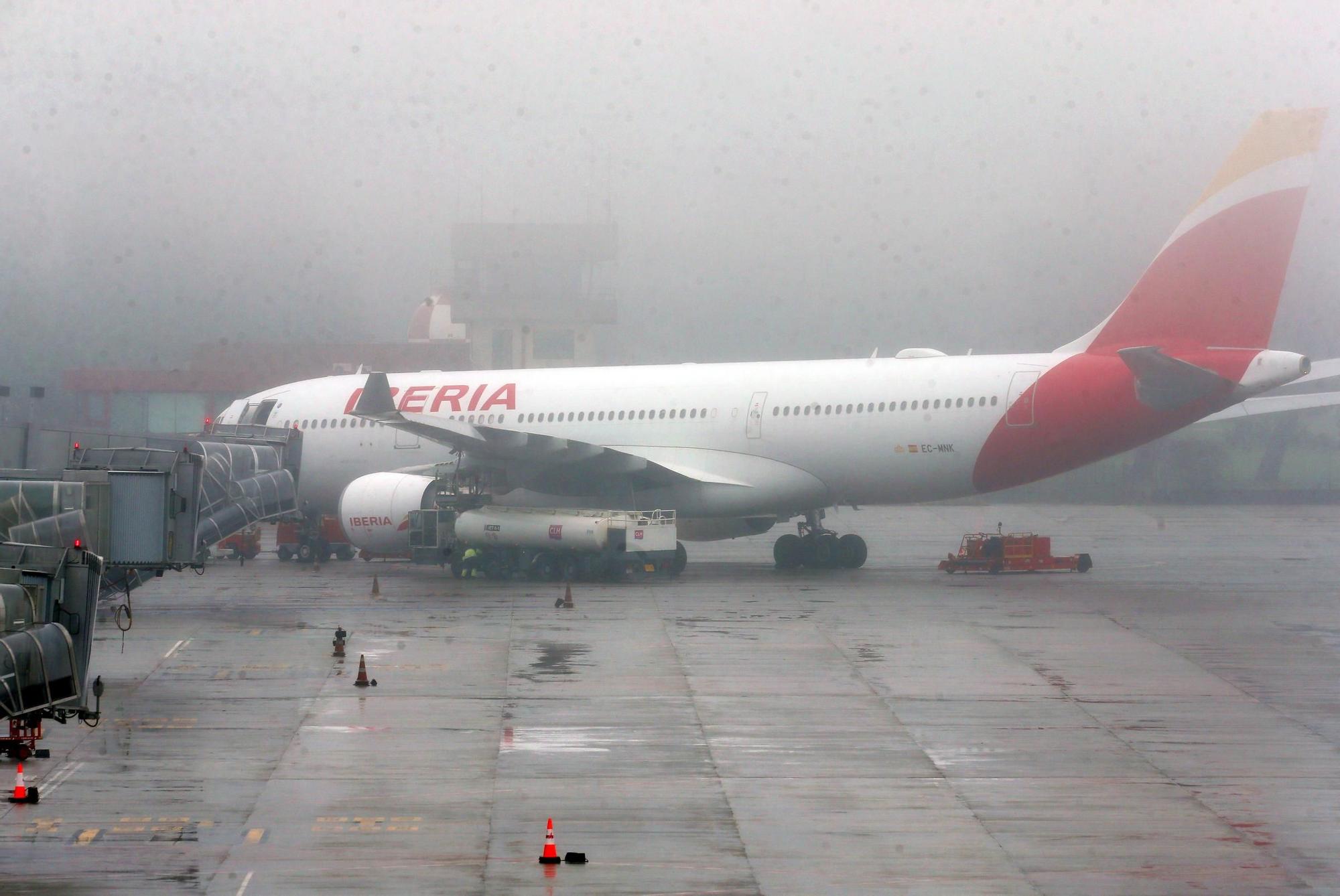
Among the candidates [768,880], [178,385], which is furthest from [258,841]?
[178,385]

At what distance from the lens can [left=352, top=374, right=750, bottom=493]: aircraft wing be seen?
2925 centimetres

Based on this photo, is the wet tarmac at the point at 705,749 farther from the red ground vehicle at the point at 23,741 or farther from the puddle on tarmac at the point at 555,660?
the red ground vehicle at the point at 23,741

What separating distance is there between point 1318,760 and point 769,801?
234 inches

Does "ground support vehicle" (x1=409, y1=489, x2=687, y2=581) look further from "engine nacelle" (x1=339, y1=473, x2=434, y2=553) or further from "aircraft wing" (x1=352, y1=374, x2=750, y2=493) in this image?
"aircraft wing" (x1=352, y1=374, x2=750, y2=493)

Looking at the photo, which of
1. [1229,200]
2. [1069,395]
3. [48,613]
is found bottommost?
[48,613]

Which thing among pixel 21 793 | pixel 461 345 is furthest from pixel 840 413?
pixel 461 345

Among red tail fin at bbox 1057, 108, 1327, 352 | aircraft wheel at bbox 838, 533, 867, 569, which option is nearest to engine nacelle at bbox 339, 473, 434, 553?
aircraft wheel at bbox 838, 533, 867, 569

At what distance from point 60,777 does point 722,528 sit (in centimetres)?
2100

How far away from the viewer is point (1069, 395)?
94.1ft

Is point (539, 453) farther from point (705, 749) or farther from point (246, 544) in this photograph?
point (705, 749)

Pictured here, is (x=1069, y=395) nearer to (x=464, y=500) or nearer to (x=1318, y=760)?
(x=464, y=500)

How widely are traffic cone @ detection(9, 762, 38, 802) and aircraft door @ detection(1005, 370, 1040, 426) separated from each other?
2112 centimetres

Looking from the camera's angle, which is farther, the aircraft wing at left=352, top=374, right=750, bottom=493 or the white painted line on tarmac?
the aircraft wing at left=352, top=374, right=750, bottom=493

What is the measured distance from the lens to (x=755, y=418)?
103ft
